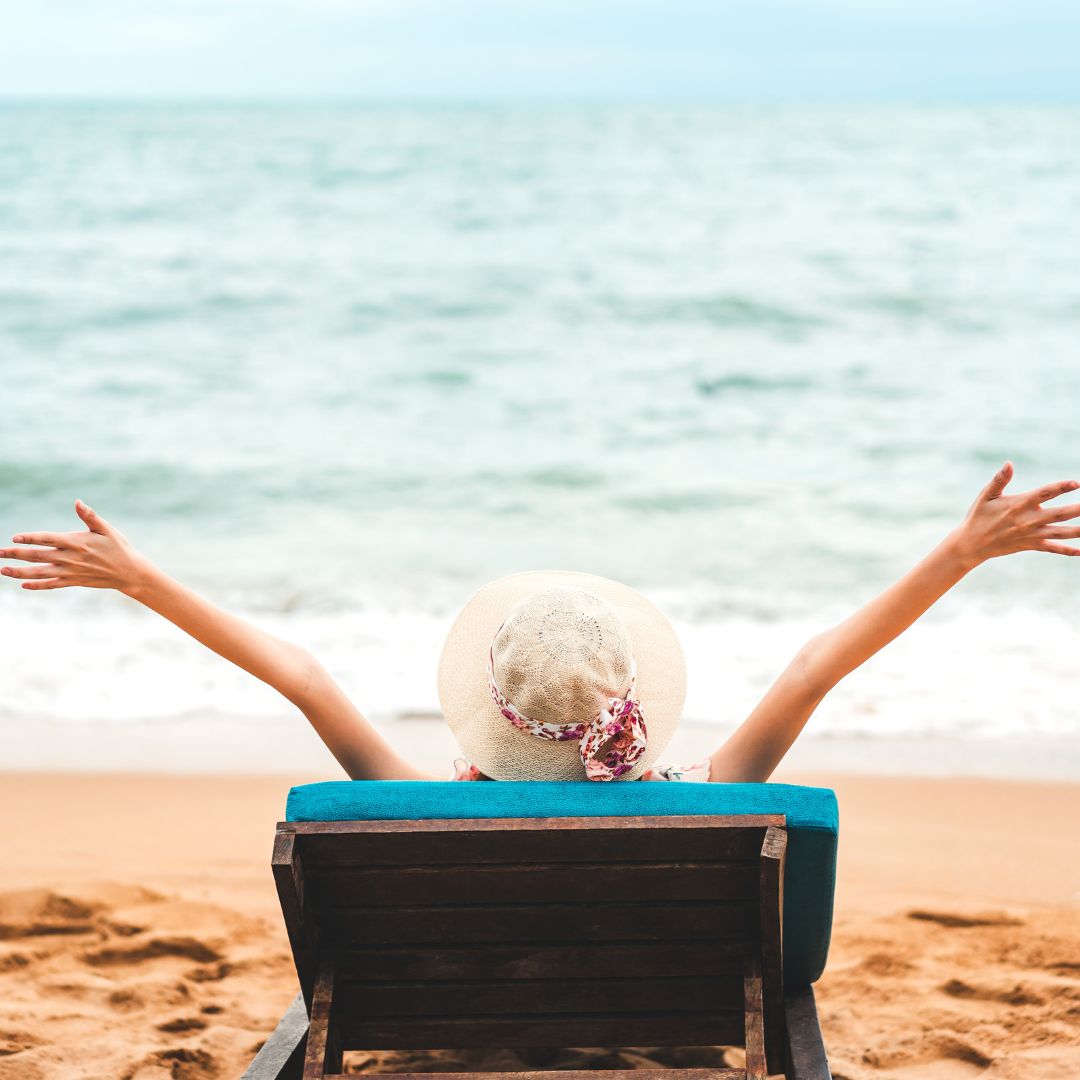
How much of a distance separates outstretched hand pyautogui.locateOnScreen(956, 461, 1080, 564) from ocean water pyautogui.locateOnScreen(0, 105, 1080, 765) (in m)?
3.15

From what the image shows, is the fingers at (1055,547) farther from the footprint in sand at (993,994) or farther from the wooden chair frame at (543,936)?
the footprint in sand at (993,994)

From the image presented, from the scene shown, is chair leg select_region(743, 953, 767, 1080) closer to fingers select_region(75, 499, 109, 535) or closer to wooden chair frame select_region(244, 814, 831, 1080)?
wooden chair frame select_region(244, 814, 831, 1080)

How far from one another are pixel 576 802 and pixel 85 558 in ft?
2.87

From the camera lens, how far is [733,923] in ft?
6.91

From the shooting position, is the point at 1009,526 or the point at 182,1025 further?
the point at 182,1025

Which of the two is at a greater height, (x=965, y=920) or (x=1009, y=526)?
(x=1009, y=526)

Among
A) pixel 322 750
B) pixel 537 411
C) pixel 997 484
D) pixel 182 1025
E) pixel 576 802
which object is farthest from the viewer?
pixel 537 411

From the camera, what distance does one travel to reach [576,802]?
2.01 meters

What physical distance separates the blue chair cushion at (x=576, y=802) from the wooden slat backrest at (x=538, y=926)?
0.11 feet

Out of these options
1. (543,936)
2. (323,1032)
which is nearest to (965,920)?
(543,936)

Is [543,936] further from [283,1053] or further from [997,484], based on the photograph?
[997,484]

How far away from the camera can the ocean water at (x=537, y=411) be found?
20.9ft

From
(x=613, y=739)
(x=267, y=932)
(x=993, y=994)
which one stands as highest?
(x=613, y=739)

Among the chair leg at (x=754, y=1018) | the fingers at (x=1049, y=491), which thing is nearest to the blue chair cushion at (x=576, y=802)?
the chair leg at (x=754, y=1018)
